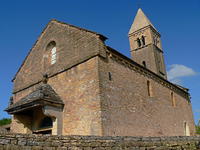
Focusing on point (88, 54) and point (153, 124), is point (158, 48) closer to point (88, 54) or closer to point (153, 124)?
point (153, 124)

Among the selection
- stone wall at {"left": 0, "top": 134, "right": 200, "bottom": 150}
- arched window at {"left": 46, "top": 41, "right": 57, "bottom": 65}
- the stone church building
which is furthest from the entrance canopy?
stone wall at {"left": 0, "top": 134, "right": 200, "bottom": 150}

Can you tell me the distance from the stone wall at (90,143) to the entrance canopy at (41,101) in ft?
16.5

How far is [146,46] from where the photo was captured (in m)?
28.6

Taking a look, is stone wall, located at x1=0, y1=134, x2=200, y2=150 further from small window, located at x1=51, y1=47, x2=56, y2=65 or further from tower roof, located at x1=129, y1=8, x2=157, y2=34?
tower roof, located at x1=129, y1=8, x2=157, y2=34

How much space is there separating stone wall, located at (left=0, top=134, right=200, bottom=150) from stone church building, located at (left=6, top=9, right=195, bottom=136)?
2.55m

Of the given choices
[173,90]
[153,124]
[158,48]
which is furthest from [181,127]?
Result: [158,48]

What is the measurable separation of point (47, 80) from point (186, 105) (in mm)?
14102

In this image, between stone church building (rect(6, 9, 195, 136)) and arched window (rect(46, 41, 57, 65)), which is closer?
stone church building (rect(6, 9, 195, 136))

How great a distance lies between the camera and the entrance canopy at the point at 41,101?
34.4 feet

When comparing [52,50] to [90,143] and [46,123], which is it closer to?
[46,123]

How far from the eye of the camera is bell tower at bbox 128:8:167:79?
1080 inches

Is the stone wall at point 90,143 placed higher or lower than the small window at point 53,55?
lower

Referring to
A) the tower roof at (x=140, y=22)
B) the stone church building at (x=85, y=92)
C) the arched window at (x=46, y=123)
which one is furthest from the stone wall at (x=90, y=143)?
the tower roof at (x=140, y=22)

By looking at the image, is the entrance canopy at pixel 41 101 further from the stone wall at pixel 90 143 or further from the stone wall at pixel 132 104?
the stone wall at pixel 90 143
